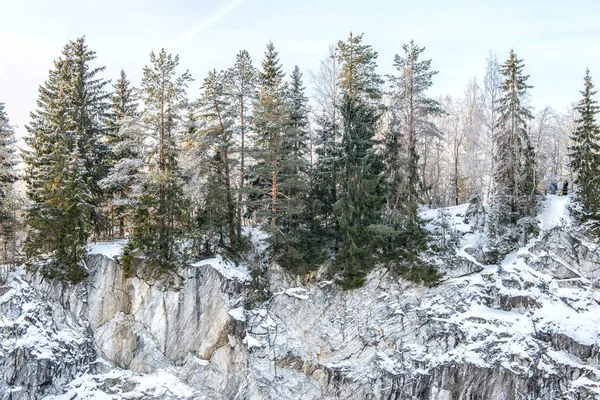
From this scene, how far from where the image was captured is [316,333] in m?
17.0

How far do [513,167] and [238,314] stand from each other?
17366mm

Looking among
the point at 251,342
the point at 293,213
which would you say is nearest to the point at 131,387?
the point at 251,342

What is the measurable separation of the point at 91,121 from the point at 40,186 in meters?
5.21

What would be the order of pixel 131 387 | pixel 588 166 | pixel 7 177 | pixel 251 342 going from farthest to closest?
1. pixel 7 177
2. pixel 588 166
3. pixel 251 342
4. pixel 131 387

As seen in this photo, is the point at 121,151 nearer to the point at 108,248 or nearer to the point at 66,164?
the point at 66,164

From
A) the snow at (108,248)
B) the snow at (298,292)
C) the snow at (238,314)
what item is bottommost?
the snow at (238,314)

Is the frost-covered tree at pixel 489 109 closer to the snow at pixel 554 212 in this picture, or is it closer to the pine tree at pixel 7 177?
the snow at pixel 554 212

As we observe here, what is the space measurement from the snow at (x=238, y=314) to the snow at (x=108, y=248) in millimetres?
7365

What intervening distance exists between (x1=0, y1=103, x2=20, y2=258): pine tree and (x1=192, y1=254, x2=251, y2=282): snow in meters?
11.7

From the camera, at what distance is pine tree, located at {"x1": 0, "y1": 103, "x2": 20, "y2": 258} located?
2022cm

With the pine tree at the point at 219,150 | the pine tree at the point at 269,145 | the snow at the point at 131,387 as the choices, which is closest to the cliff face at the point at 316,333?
the snow at the point at 131,387

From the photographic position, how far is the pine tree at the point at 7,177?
66.3 feet

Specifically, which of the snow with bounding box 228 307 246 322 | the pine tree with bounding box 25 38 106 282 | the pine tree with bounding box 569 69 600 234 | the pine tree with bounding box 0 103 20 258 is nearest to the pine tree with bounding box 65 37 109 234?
the pine tree with bounding box 25 38 106 282

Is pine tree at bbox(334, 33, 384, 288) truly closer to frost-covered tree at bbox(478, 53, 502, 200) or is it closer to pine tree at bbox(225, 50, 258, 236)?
pine tree at bbox(225, 50, 258, 236)
